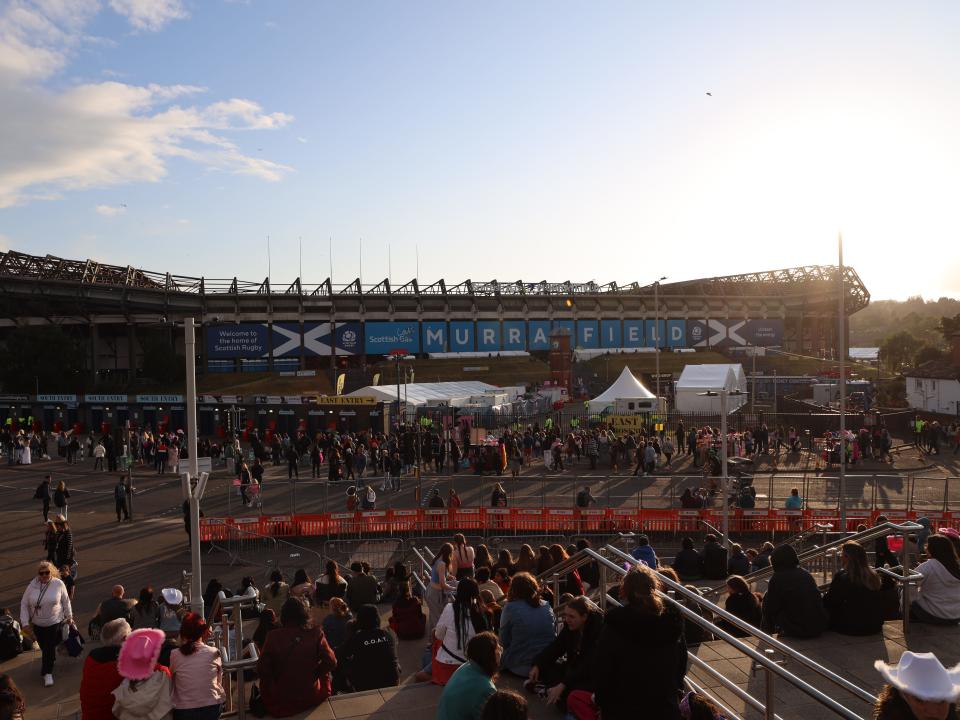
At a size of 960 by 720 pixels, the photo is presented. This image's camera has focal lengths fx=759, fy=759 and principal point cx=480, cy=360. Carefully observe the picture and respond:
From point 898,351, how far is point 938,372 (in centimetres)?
4371

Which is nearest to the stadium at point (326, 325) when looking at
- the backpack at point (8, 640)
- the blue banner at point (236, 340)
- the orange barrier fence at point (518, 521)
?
the blue banner at point (236, 340)

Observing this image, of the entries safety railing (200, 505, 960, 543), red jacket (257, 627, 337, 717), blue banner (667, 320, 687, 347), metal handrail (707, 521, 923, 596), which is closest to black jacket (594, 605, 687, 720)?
red jacket (257, 627, 337, 717)

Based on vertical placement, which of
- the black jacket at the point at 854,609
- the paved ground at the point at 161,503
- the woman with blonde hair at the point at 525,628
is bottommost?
the paved ground at the point at 161,503

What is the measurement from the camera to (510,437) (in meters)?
31.1

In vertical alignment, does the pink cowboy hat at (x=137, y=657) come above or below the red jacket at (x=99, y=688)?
above

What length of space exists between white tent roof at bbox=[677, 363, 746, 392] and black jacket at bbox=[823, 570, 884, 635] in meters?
32.9

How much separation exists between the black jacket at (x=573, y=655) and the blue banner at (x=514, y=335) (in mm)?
64534

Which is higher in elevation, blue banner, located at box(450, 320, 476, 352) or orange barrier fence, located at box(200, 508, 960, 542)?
blue banner, located at box(450, 320, 476, 352)

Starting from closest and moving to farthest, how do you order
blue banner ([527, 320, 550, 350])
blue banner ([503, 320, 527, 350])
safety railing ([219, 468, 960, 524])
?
safety railing ([219, 468, 960, 524]) → blue banner ([503, 320, 527, 350]) → blue banner ([527, 320, 550, 350])

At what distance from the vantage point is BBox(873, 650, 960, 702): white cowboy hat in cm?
324

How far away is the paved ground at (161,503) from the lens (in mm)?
16266

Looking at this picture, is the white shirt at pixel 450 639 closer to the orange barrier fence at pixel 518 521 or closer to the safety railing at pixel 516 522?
the safety railing at pixel 516 522

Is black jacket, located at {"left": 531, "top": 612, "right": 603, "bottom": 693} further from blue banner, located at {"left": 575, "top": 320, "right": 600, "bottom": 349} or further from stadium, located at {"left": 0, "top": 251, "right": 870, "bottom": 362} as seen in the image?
blue banner, located at {"left": 575, "top": 320, "right": 600, "bottom": 349}

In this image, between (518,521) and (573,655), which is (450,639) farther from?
(518,521)
